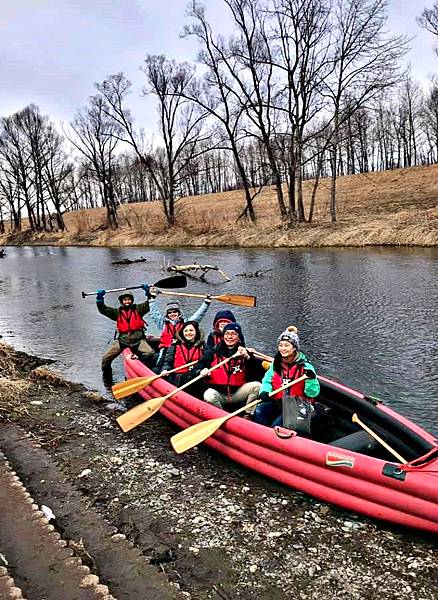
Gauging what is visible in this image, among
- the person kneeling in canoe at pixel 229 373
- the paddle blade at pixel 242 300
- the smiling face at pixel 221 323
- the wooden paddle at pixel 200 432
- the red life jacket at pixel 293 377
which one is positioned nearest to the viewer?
the wooden paddle at pixel 200 432

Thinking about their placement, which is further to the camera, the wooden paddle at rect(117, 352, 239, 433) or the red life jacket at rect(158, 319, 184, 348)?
the red life jacket at rect(158, 319, 184, 348)

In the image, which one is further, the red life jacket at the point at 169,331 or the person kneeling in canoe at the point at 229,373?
the red life jacket at the point at 169,331

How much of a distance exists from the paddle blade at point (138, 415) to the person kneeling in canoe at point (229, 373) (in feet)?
1.80

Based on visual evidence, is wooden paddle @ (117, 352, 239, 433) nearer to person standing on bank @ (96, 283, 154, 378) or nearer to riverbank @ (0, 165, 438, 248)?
person standing on bank @ (96, 283, 154, 378)

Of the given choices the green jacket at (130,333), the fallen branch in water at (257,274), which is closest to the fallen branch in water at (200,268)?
the fallen branch in water at (257,274)

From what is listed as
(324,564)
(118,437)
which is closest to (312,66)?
(118,437)

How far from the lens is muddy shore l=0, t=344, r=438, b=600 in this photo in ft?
11.0

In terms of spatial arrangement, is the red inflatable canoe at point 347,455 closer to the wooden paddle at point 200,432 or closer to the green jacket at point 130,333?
the wooden paddle at point 200,432

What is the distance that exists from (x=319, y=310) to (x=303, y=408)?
22.0 ft

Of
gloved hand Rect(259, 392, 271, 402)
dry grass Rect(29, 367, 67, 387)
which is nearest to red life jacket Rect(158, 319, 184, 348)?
dry grass Rect(29, 367, 67, 387)

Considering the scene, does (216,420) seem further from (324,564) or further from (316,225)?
(316,225)

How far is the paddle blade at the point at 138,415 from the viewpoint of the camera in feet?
18.3

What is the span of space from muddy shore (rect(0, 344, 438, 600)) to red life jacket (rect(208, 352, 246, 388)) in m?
0.79

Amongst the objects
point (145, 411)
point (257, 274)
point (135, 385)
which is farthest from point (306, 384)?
point (257, 274)
